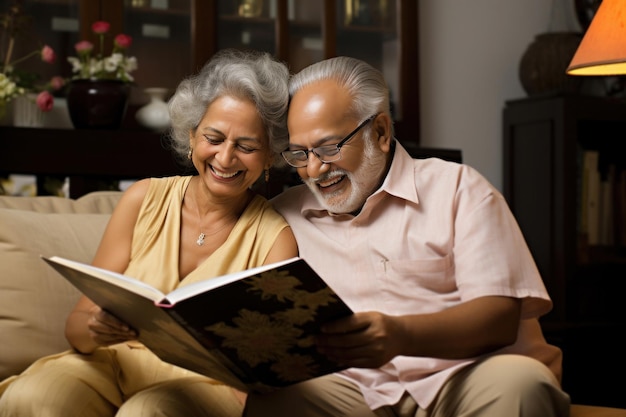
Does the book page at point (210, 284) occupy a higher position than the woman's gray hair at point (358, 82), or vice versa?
the woman's gray hair at point (358, 82)

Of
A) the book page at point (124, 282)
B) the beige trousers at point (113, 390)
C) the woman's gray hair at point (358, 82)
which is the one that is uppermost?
the woman's gray hair at point (358, 82)

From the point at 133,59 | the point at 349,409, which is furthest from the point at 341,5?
the point at 349,409

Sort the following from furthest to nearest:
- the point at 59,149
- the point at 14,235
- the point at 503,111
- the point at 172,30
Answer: the point at 503,111
the point at 172,30
the point at 59,149
the point at 14,235

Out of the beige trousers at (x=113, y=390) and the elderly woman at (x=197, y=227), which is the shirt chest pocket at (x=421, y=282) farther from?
the beige trousers at (x=113, y=390)

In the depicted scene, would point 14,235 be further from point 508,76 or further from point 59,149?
point 508,76

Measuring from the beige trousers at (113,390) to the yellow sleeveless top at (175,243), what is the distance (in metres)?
0.17

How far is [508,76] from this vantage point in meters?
4.28

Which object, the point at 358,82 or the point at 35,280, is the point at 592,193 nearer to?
the point at 358,82

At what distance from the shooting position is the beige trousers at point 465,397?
1.59m

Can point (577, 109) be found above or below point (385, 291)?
above

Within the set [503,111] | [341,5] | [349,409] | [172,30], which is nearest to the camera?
[349,409]

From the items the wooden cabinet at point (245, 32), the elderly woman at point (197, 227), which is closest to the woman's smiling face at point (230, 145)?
the elderly woman at point (197, 227)

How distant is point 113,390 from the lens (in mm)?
1940

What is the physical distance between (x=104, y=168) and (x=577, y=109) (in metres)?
1.93
